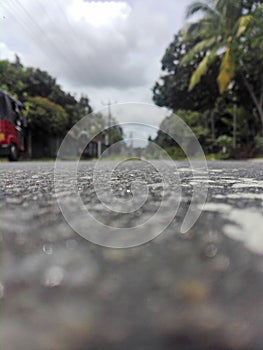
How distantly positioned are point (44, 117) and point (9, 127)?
28.2 ft

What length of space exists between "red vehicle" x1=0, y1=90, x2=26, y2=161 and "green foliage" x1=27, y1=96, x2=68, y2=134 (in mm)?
7549

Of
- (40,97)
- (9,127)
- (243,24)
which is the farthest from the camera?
(40,97)

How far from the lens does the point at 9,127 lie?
17.7 feet

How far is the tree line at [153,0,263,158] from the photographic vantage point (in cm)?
856

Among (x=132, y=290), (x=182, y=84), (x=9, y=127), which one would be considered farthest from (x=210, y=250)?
(x=182, y=84)

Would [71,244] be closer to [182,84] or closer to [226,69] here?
[226,69]

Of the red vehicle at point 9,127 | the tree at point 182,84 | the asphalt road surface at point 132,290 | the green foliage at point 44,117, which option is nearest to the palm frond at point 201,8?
the tree at point 182,84

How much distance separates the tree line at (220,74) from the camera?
28.1 ft

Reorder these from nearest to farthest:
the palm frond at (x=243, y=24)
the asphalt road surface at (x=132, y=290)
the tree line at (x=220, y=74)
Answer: the asphalt road surface at (x=132, y=290), the palm frond at (x=243, y=24), the tree line at (x=220, y=74)

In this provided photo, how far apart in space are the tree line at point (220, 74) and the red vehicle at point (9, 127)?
17.7 ft

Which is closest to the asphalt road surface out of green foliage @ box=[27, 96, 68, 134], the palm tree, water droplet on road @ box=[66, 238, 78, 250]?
water droplet on road @ box=[66, 238, 78, 250]

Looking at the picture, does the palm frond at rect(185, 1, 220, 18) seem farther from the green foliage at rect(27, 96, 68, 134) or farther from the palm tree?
the green foliage at rect(27, 96, 68, 134)

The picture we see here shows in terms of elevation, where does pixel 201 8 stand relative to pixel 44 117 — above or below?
above

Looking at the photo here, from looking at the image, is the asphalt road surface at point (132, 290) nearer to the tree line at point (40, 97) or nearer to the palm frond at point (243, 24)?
the palm frond at point (243, 24)
